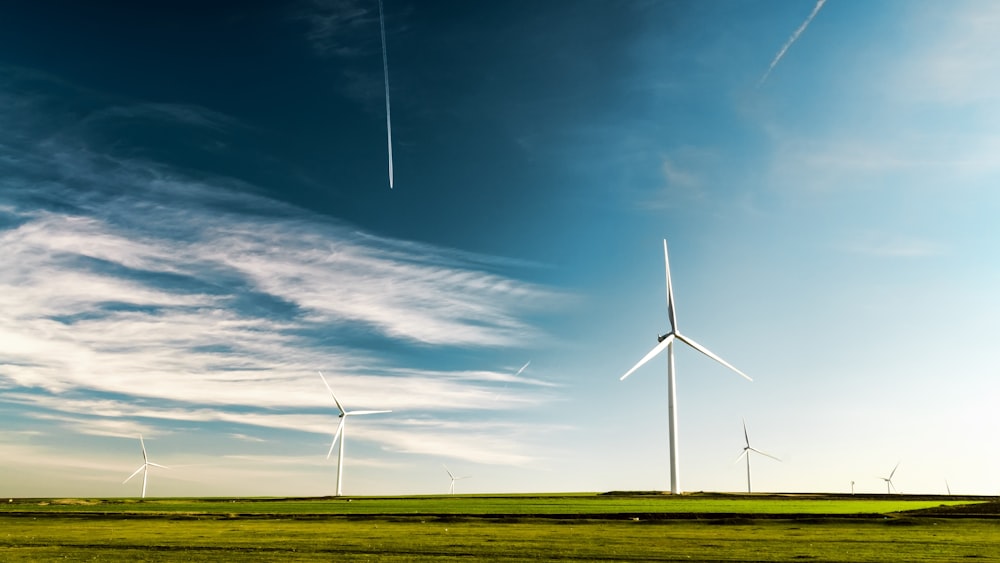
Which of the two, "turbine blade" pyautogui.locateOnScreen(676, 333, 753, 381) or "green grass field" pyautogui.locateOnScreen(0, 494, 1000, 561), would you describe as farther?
"turbine blade" pyautogui.locateOnScreen(676, 333, 753, 381)

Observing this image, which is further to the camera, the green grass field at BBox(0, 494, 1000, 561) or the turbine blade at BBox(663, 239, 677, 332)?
the turbine blade at BBox(663, 239, 677, 332)

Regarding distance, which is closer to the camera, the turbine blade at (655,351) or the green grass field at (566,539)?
the green grass field at (566,539)

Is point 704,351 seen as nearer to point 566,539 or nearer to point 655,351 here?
point 655,351

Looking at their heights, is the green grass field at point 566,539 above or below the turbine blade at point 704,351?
below

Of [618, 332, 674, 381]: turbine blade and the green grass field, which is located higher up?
[618, 332, 674, 381]: turbine blade

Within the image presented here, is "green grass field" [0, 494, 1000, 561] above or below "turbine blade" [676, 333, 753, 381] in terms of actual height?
below

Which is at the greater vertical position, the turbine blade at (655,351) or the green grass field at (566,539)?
the turbine blade at (655,351)

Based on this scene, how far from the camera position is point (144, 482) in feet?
648

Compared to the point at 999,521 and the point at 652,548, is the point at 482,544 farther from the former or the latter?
the point at 999,521

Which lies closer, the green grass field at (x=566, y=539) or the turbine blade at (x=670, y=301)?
the green grass field at (x=566, y=539)

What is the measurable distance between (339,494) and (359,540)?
141 meters

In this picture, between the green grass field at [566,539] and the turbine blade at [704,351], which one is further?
the turbine blade at [704,351]

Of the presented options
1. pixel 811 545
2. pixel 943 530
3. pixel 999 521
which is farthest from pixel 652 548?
pixel 999 521

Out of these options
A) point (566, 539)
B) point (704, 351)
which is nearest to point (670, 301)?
point (704, 351)
